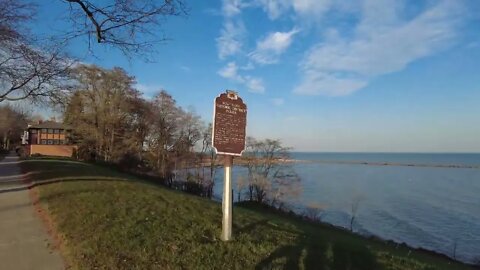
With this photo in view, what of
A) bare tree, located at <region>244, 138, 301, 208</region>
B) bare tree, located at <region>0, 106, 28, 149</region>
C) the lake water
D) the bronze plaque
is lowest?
the lake water

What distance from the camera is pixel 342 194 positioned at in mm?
51500

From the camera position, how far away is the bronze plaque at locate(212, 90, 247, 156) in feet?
24.9

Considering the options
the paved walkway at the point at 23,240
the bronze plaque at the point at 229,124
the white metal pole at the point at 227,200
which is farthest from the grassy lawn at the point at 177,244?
the bronze plaque at the point at 229,124

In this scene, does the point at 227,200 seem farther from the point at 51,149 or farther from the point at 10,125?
the point at 10,125

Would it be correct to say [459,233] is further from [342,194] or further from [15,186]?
[15,186]

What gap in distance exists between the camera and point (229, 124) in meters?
7.78

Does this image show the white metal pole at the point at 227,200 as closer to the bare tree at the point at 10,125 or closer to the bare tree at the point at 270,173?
the bare tree at the point at 270,173

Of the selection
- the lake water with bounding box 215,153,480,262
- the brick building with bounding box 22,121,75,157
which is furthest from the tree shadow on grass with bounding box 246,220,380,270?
the brick building with bounding box 22,121,75,157

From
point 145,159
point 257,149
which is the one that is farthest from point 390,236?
point 145,159

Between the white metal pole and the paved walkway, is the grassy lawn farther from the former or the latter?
the paved walkway

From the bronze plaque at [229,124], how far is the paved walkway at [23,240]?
3242 millimetres

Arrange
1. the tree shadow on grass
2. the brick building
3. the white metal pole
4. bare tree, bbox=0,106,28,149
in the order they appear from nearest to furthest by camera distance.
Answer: the tree shadow on grass → the white metal pole → the brick building → bare tree, bbox=0,106,28,149

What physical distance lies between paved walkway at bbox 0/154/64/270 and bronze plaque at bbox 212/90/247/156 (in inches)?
128

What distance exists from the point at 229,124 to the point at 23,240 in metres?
4.47
